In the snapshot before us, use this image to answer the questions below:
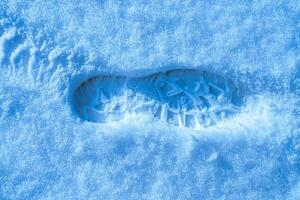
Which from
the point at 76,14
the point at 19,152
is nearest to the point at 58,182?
the point at 19,152

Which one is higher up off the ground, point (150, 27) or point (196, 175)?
point (150, 27)

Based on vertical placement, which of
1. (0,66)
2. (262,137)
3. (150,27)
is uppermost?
(150,27)

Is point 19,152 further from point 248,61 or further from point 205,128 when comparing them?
point 248,61
